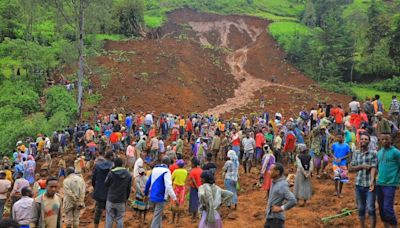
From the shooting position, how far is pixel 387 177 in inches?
269

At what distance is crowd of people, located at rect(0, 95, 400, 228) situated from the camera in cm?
656

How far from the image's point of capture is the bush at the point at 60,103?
82.6 ft

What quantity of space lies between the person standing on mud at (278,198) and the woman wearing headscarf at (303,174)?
3.77 m

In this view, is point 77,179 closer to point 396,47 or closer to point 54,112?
point 54,112

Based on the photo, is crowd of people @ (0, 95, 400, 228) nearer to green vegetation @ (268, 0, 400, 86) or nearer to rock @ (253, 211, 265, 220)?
rock @ (253, 211, 265, 220)

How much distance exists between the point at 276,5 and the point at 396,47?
32.5 meters

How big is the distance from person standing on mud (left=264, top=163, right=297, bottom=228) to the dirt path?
23064 mm

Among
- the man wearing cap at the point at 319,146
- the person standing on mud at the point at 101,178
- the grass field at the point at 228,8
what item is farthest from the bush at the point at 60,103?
the grass field at the point at 228,8

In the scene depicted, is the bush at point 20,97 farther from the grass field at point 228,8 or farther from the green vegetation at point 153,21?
the grass field at point 228,8

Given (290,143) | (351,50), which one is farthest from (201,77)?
(290,143)

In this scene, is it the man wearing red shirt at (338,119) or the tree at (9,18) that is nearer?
the man wearing red shirt at (338,119)

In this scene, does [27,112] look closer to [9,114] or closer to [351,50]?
[9,114]

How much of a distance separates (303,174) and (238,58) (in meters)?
37.5

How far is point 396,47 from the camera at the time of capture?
39000mm
